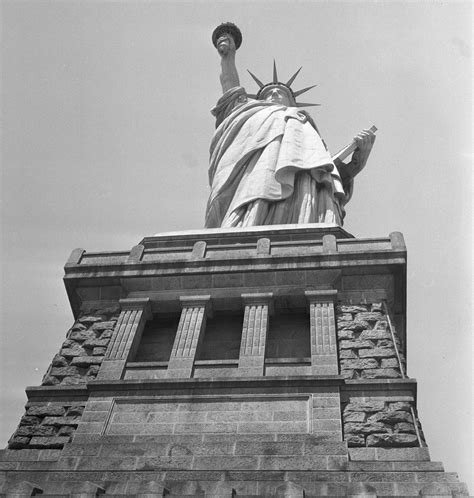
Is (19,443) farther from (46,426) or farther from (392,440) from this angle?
(392,440)

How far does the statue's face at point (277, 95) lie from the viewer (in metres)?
31.6

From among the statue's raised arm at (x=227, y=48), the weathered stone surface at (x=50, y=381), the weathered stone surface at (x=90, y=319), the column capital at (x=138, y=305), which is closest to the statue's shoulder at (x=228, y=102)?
the statue's raised arm at (x=227, y=48)

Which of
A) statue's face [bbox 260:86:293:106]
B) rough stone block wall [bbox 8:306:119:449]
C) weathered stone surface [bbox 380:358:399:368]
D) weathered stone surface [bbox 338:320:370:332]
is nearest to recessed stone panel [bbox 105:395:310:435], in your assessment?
rough stone block wall [bbox 8:306:119:449]

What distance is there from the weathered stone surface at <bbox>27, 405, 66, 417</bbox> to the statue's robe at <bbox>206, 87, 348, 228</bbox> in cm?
1043

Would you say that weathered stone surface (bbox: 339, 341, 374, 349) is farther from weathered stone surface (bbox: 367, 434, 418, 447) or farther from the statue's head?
the statue's head

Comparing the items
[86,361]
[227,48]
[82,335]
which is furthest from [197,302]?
[227,48]

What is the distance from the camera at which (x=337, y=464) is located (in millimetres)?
10406

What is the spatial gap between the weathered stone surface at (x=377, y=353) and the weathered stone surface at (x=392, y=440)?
1911 mm

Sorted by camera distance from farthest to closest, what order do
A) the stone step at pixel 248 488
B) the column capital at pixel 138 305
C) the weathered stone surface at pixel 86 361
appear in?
the column capital at pixel 138 305, the weathered stone surface at pixel 86 361, the stone step at pixel 248 488

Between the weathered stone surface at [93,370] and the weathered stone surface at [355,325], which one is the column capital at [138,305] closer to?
the weathered stone surface at [93,370]

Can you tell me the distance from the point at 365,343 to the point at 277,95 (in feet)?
68.8

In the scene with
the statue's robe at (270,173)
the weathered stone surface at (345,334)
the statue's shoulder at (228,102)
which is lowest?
the weathered stone surface at (345,334)

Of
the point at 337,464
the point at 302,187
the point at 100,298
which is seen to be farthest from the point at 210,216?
the point at 337,464

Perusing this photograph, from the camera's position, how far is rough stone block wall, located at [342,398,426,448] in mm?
10961
